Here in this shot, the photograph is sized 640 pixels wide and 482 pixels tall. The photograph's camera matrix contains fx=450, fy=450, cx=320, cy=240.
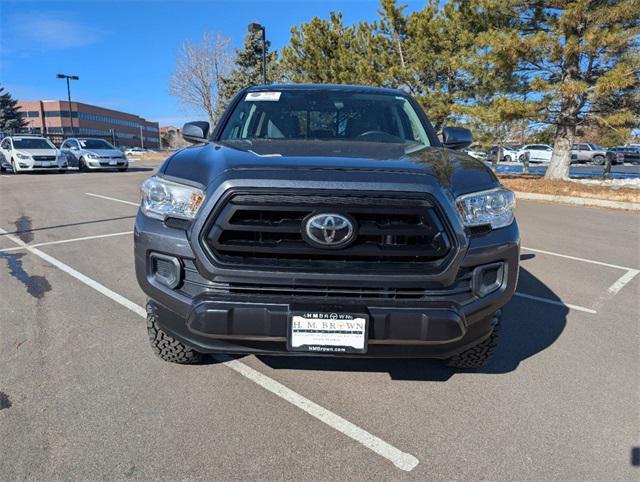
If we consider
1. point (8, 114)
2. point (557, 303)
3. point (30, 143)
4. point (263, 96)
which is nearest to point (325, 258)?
point (263, 96)

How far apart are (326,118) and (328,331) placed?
1.96m

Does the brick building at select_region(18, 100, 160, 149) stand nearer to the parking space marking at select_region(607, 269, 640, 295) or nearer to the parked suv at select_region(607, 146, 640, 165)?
the parked suv at select_region(607, 146, 640, 165)

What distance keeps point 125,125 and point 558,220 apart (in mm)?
125002

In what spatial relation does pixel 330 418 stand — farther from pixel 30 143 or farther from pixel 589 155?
pixel 589 155

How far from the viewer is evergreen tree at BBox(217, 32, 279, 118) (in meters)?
33.8

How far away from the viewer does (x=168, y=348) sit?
283 cm

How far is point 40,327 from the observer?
352 centimetres

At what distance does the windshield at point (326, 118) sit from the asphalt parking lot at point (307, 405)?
166cm

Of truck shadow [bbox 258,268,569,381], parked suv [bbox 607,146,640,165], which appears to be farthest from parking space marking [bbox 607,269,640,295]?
parked suv [bbox 607,146,640,165]

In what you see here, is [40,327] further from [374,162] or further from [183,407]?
[374,162]

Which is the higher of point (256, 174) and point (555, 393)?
point (256, 174)

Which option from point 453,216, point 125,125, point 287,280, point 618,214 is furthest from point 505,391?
point 125,125

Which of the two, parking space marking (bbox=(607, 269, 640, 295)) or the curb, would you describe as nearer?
parking space marking (bbox=(607, 269, 640, 295))

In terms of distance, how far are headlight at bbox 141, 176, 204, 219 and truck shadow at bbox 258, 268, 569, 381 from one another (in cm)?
125
